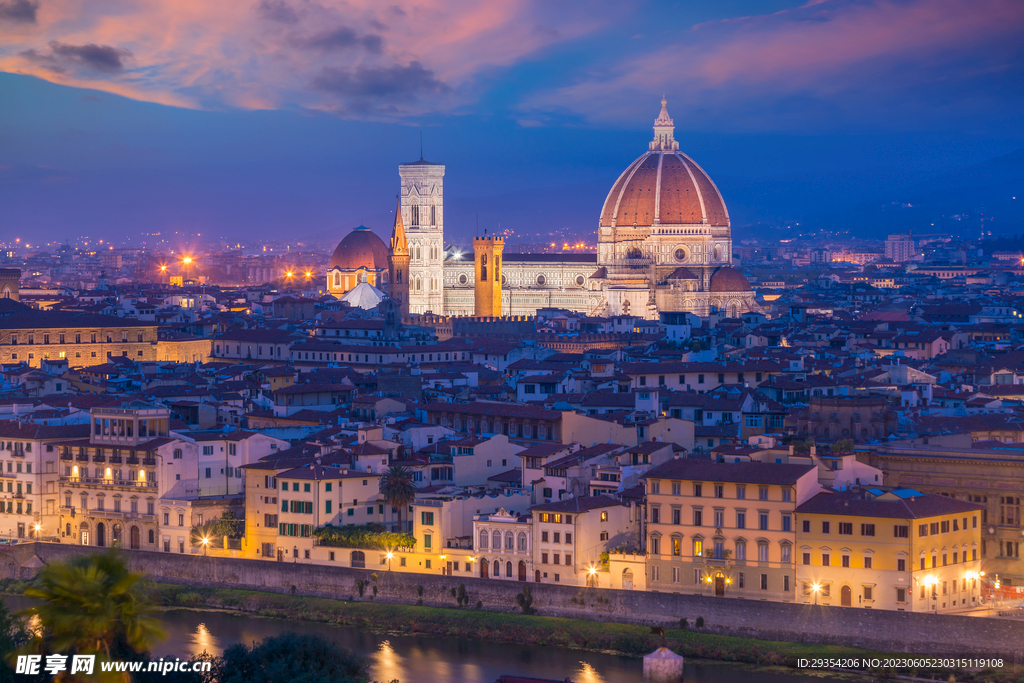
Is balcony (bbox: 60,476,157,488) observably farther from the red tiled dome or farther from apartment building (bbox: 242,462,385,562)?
the red tiled dome

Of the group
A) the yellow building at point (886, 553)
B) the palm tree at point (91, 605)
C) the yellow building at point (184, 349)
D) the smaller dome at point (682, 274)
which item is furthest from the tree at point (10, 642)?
the smaller dome at point (682, 274)

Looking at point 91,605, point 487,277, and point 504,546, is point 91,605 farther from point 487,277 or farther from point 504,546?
point 487,277

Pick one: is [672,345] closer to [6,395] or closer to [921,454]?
[6,395]

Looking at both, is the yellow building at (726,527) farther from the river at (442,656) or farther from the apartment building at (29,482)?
the apartment building at (29,482)

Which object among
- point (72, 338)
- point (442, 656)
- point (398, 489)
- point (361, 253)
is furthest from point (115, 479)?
point (361, 253)

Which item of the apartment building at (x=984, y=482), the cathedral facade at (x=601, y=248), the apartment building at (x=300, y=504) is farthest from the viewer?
the cathedral facade at (x=601, y=248)

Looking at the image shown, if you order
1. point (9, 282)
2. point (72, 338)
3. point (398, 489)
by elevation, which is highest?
point (9, 282)

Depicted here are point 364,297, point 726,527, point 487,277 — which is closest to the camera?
point 726,527

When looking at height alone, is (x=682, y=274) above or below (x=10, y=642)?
above
